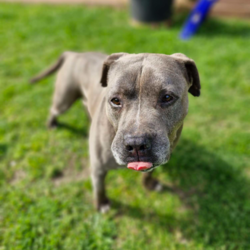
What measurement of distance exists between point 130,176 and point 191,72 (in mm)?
1895

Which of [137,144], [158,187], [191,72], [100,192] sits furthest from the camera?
[158,187]

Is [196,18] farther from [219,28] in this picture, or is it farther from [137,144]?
[137,144]

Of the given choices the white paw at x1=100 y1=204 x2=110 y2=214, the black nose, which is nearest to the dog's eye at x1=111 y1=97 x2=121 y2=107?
the black nose

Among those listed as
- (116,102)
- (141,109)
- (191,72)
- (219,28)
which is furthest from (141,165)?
(219,28)

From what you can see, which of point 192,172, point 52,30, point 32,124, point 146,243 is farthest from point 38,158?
point 52,30

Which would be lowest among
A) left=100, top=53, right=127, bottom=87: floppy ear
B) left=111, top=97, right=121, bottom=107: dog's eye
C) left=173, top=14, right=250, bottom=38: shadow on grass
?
left=173, top=14, right=250, bottom=38: shadow on grass

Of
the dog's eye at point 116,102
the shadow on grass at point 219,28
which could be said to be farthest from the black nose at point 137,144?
the shadow on grass at point 219,28

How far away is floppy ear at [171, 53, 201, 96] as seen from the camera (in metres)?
2.50

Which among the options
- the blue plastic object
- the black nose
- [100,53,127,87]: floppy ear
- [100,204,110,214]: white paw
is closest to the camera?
the black nose

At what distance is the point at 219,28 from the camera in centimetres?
691

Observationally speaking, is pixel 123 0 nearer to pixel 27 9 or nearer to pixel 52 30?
pixel 52 30

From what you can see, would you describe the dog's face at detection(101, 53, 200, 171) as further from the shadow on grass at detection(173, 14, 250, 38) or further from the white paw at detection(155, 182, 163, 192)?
the shadow on grass at detection(173, 14, 250, 38)

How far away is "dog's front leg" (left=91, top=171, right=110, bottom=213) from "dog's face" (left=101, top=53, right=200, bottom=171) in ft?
2.78

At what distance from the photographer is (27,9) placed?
8047mm
